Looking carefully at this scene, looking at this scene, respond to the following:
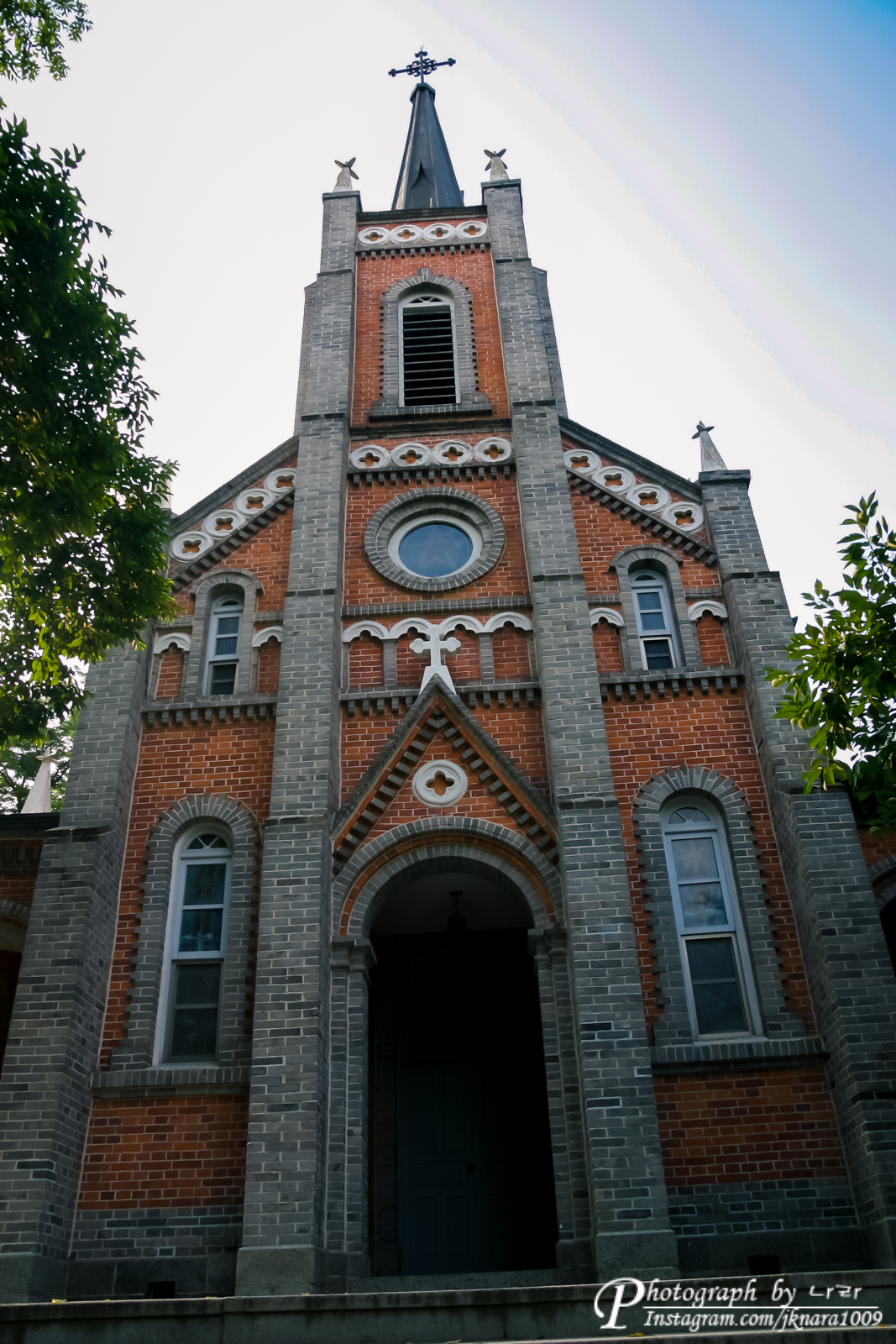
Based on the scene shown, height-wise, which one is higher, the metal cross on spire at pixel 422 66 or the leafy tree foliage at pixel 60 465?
the metal cross on spire at pixel 422 66

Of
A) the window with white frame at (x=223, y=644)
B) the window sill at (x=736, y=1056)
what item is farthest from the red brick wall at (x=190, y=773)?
the window sill at (x=736, y=1056)

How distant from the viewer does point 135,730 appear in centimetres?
1396

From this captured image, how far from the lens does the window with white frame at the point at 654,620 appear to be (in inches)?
571

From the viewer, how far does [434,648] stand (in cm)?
1447

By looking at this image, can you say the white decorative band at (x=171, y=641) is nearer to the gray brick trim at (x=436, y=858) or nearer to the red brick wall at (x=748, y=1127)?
the gray brick trim at (x=436, y=858)

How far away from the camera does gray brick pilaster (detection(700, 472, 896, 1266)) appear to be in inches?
410

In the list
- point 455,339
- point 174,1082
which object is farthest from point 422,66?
point 174,1082

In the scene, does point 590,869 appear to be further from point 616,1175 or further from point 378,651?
point 378,651

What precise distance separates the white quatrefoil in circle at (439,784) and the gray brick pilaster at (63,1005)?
12.2 ft

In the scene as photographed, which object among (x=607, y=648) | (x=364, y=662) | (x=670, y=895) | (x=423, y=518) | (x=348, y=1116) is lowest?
(x=348, y=1116)

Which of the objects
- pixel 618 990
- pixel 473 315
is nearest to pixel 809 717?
pixel 618 990

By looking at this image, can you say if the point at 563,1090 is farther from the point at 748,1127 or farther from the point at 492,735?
the point at 492,735

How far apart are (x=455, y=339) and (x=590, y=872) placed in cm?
1038

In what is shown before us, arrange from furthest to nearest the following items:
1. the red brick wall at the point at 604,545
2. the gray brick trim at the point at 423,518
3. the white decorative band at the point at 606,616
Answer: the gray brick trim at the point at 423,518 < the red brick wall at the point at 604,545 < the white decorative band at the point at 606,616
